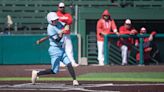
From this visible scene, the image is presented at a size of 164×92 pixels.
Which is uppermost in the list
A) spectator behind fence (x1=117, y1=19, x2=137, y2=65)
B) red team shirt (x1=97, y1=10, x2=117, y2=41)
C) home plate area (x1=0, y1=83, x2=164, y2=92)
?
red team shirt (x1=97, y1=10, x2=117, y2=41)

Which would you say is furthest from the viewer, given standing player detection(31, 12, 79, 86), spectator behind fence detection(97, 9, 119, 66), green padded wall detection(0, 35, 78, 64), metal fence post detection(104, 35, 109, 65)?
green padded wall detection(0, 35, 78, 64)

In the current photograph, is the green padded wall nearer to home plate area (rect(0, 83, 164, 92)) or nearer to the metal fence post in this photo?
the metal fence post

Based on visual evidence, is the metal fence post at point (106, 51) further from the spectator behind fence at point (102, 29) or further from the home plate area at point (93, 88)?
the home plate area at point (93, 88)

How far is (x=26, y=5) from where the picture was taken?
2381cm

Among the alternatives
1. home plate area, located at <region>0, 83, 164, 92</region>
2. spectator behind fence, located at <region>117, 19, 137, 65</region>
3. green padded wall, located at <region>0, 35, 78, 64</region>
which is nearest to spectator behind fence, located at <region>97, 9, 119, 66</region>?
spectator behind fence, located at <region>117, 19, 137, 65</region>

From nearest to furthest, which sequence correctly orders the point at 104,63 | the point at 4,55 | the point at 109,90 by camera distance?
the point at 109,90
the point at 104,63
the point at 4,55

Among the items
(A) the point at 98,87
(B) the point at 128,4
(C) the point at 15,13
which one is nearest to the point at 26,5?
(C) the point at 15,13

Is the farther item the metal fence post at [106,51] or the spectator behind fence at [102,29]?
the metal fence post at [106,51]

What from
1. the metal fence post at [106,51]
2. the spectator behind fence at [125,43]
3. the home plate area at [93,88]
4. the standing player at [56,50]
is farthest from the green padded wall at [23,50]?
the home plate area at [93,88]

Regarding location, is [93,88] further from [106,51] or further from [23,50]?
[23,50]

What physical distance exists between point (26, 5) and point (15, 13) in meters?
0.65

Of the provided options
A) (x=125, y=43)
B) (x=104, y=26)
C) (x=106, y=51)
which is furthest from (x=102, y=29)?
(x=125, y=43)

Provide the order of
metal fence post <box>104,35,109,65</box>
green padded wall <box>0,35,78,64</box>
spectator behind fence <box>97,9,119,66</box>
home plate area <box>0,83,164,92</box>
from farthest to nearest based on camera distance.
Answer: green padded wall <box>0,35,78,64</box>, metal fence post <box>104,35,109,65</box>, spectator behind fence <box>97,9,119,66</box>, home plate area <box>0,83,164,92</box>

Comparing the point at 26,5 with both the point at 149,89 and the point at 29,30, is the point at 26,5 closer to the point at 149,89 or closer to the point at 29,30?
the point at 29,30
